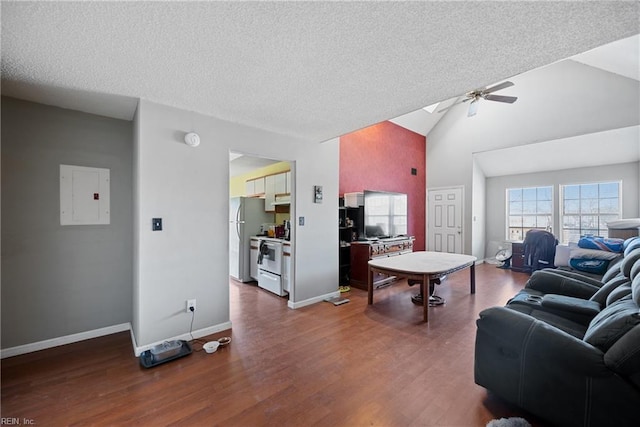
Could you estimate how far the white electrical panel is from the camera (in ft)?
8.61

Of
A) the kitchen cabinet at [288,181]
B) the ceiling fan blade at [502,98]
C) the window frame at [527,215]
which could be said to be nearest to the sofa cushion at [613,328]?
the ceiling fan blade at [502,98]

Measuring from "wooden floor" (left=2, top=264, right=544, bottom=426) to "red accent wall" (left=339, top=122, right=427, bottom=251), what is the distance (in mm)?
3072

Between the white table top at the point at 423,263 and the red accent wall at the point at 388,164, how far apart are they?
1880 millimetres

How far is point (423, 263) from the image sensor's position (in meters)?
3.65

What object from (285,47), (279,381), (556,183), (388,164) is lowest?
(279,381)

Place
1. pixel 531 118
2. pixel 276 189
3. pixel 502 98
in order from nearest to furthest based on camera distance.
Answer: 1. pixel 502 98
2. pixel 276 189
3. pixel 531 118

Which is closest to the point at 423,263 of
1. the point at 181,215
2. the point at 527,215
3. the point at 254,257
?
the point at 254,257

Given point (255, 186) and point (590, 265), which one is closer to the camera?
point (590, 265)

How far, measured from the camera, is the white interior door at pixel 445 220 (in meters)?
6.78

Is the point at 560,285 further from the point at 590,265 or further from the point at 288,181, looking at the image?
the point at 288,181

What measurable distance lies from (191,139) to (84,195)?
129 centimetres

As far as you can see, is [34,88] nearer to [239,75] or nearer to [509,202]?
[239,75]

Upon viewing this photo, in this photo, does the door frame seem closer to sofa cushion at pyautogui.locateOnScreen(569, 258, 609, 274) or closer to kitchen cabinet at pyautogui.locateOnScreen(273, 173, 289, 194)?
sofa cushion at pyautogui.locateOnScreen(569, 258, 609, 274)

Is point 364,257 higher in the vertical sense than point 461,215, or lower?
lower
